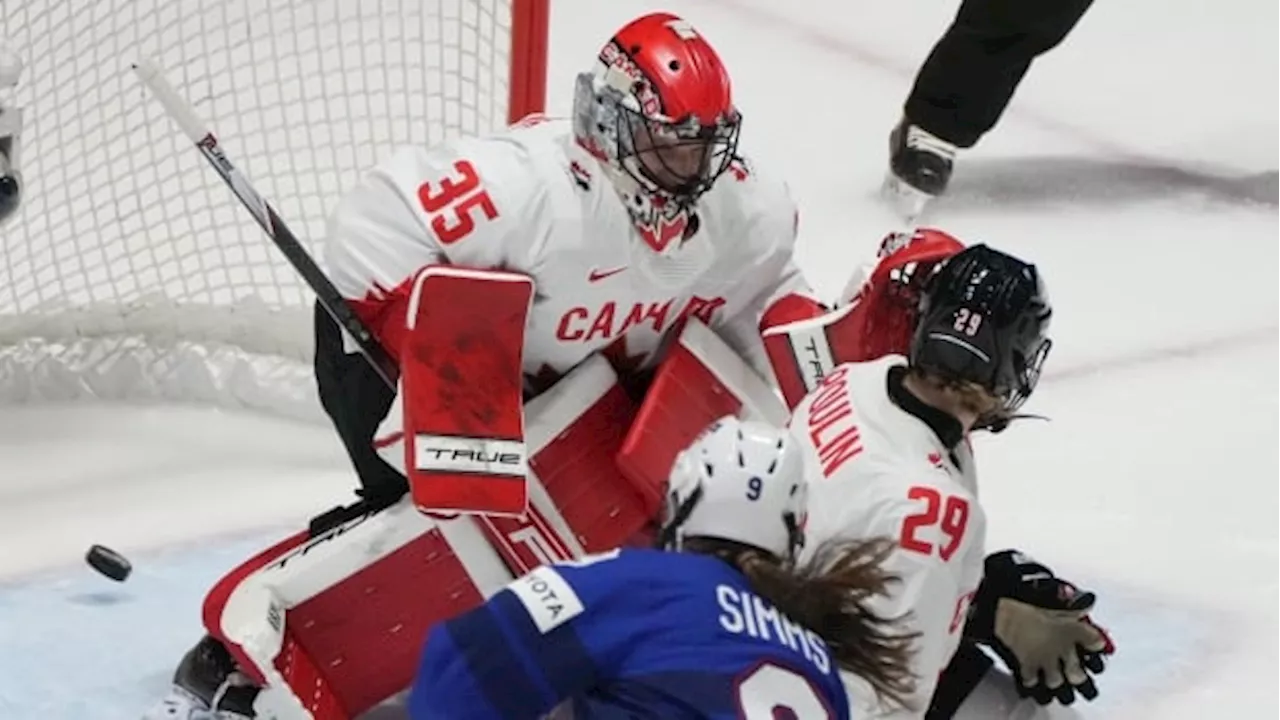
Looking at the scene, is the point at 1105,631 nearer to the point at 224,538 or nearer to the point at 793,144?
the point at 224,538

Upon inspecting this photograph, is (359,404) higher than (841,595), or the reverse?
(841,595)

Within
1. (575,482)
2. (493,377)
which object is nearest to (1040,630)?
(575,482)

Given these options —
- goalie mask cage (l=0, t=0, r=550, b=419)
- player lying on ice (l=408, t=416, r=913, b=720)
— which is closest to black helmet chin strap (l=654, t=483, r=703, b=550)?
player lying on ice (l=408, t=416, r=913, b=720)

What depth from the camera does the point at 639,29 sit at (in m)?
2.00

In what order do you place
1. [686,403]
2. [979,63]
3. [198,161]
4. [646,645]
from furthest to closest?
[979,63], [198,161], [686,403], [646,645]

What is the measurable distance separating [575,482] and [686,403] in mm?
124

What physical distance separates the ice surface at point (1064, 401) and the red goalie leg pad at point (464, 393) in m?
0.45

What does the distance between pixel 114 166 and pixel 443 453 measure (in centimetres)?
131

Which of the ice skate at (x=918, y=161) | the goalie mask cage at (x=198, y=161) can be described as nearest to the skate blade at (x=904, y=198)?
the ice skate at (x=918, y=161)

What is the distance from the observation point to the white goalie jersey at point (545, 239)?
6.40 ft

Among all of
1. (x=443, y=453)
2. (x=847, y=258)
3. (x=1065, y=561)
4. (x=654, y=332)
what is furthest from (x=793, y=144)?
(x=443, y=453)

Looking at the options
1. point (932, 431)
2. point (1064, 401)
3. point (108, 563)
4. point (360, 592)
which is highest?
point (932, 431)

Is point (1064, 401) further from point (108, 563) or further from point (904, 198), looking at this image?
point (108, 563)

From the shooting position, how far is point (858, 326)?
211cm
